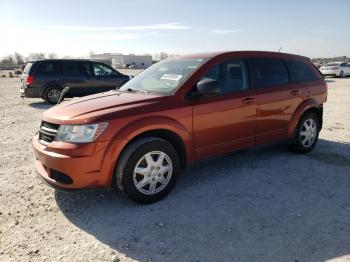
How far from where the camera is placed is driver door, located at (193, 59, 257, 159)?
4.37 m

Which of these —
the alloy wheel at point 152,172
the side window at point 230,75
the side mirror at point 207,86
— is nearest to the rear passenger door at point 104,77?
the side window at point 230,75

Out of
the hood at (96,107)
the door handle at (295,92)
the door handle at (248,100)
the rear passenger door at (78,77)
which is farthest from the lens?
the rear passenger door at (78,77)

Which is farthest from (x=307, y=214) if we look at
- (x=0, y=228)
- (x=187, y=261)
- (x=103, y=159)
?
(x=0, y=228)

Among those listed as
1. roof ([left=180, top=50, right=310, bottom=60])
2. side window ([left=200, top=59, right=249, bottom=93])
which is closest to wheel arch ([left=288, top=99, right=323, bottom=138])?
roof ([left=180, top=50, right=310, bottom=60])

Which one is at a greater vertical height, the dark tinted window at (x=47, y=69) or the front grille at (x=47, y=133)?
the dark tinted window at (x=47, y=69)

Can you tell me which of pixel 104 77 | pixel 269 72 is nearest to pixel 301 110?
pixel 269 72

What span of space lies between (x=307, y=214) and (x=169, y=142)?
1.80 meters

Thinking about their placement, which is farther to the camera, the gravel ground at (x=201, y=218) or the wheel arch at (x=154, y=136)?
the wheel arch at (x=154, y=136)

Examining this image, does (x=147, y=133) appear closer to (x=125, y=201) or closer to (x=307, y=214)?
(x=125, y=201)

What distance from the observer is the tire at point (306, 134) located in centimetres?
578

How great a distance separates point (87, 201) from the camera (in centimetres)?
417

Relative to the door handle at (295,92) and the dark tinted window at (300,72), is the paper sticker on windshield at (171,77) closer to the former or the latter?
the door handle at (295,92)

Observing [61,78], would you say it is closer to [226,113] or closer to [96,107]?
[96,107]

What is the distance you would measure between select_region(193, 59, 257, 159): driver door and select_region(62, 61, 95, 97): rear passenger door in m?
9.49
